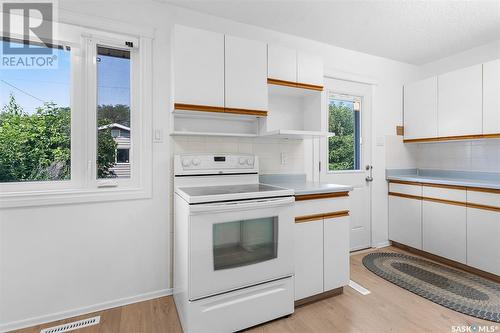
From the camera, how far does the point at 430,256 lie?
296cm

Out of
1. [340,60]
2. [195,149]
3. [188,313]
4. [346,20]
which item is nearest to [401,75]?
[340,60]

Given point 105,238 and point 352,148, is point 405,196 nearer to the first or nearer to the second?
point 352,148

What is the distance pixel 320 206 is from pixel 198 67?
4.89 feet

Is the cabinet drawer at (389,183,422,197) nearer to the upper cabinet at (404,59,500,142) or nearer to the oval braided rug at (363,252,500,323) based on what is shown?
the upper cabinet at (404,59,500,142)

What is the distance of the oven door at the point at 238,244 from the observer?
1.62 m

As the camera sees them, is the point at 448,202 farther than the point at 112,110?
Yes

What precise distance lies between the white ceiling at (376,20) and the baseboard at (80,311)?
2499mm

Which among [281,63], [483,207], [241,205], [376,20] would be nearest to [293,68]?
[281,63]

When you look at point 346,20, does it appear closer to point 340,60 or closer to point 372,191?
point 340,60

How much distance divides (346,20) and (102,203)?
273cm

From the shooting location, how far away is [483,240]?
2482 mm

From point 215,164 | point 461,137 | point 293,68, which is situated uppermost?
point 293,68

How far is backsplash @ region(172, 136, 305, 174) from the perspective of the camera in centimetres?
227

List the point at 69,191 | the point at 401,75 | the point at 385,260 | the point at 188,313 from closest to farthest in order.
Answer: the point at 188,313 < the point at 69,191 < the point at 385,260 < the point at 401,75
